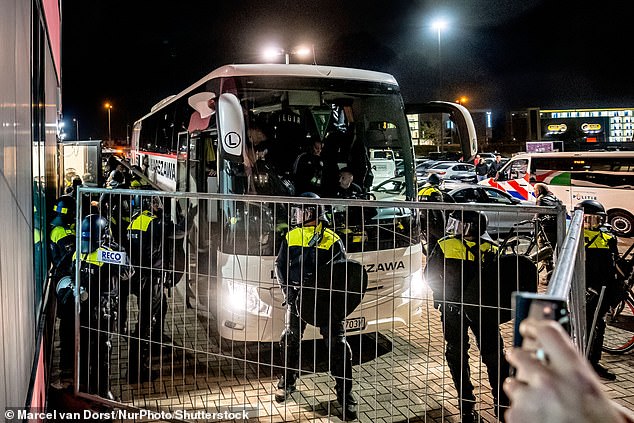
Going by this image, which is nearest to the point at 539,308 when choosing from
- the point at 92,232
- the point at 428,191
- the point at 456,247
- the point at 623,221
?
the point at 456,247

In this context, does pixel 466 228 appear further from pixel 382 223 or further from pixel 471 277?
pixel 382 223

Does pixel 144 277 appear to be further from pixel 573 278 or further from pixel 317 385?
pixel 573 278

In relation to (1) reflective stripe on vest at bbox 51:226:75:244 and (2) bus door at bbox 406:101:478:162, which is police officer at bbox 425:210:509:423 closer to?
(2) bus door at bbox 406:101:478:162

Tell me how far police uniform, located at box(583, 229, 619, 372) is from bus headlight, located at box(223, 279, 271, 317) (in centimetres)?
330

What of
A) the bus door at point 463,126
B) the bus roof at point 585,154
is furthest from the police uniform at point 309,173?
the bus roof at point 585,154

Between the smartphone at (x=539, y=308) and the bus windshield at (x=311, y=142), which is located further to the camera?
the bus windshield at (x=311, y=142)

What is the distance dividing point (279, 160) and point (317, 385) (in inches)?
105

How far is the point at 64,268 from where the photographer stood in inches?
223

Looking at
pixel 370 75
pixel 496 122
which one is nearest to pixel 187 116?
pixel 370 75

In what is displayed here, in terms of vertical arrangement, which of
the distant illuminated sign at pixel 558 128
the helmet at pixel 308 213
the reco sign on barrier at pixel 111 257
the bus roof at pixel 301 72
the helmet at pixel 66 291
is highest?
the distant illuminated sign at pixel 558 128

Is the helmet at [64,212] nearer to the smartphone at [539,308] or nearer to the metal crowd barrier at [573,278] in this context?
the metal crowd barrier at [573,278]

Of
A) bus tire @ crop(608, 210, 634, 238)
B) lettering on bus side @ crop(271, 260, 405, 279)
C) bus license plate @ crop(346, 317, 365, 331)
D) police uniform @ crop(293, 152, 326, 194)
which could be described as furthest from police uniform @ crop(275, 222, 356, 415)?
bus tire @ crop(608, 210, 634, 238)

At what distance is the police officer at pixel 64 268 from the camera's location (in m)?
5.33

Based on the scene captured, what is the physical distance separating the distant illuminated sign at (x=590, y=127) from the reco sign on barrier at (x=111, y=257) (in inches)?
3399
